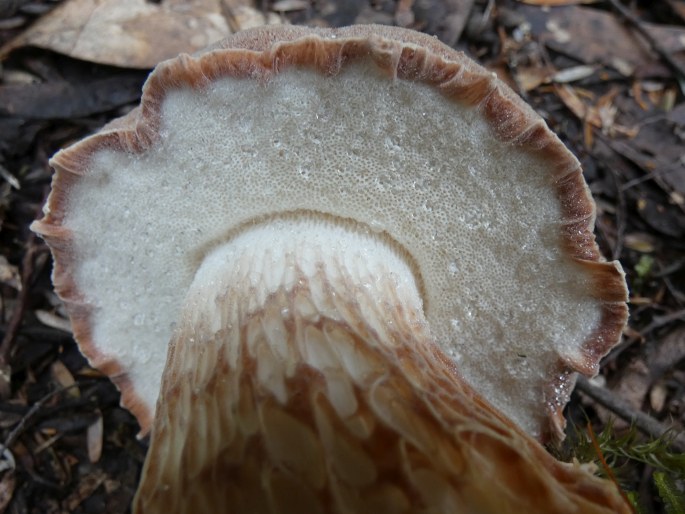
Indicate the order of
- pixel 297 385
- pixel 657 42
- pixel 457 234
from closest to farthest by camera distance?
pixel 297 385 → pixel 457 234 → pixel 657 42

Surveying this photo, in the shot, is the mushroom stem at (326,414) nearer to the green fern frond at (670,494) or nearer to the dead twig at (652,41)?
the green fern frond at (670,494)

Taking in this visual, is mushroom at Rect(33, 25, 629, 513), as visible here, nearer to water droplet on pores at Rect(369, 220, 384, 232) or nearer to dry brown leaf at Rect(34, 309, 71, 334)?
water droplet on pores at Rect(369, 220, 384, 232)

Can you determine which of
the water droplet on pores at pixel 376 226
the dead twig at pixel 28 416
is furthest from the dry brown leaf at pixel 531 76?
the dead twig at pixel 28 416

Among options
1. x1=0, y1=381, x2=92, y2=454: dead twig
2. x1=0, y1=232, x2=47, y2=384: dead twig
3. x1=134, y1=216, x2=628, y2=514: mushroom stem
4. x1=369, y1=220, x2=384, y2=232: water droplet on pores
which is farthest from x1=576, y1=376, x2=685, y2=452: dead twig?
x1=0, y1=232, x2=47, y2=384: dead twig

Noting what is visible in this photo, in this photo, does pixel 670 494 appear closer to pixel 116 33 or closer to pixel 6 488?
pixel 6 488

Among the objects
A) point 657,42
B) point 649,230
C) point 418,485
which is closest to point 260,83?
point 418,485

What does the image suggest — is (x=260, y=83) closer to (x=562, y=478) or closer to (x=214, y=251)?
(x=214, y=251)
